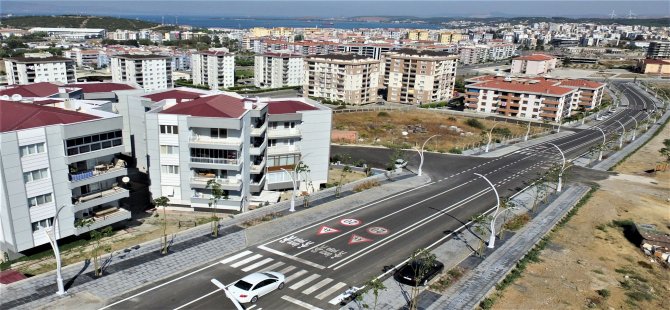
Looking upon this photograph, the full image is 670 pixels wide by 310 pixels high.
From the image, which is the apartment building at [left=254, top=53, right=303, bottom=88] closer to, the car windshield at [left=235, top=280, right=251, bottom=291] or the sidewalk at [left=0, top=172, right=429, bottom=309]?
the sidewalk at [left=0, top=172, right=429, bottom=309]

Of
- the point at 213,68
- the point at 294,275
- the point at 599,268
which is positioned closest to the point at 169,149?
the point at 294,275

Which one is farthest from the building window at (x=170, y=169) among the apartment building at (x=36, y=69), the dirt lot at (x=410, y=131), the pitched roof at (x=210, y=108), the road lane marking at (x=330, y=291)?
the apartment building at (x=36, y=69)

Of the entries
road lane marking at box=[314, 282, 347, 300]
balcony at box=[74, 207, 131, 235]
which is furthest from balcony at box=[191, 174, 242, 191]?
road lane marking at box=[314, 282, 347, 300]

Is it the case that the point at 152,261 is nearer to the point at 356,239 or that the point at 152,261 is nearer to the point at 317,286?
the point at 317,286

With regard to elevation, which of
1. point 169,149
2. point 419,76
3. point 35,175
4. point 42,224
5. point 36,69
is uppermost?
point 35,175

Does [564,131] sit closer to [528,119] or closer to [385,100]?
[528,119]

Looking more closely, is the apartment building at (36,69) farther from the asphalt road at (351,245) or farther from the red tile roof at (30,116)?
the asphalt road at (351,245)
